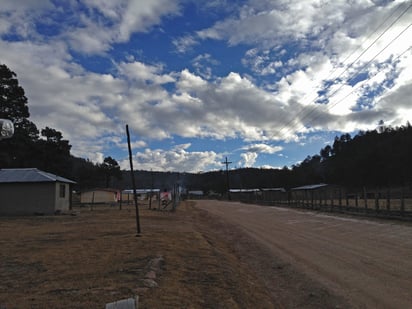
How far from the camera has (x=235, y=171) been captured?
6668 inches

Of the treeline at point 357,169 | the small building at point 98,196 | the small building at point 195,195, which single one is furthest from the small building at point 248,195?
the small building at point 195,195

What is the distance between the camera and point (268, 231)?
18.0 m

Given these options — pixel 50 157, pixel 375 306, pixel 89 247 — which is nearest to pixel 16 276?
pixel 89 247

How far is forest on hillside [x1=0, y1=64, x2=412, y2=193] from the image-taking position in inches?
1463

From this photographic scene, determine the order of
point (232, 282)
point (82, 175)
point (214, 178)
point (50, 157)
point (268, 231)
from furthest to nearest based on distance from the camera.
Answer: point (214, 178) < point (82, 175) < point (50, 157) < point (268, 231) < point (232, 282)

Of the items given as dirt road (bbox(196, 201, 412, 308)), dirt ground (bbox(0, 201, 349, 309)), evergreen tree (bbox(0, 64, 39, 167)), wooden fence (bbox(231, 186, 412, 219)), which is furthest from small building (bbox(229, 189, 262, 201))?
dirt ground (bbox(0, 201, 349, 309))

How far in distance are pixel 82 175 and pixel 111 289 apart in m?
84.5

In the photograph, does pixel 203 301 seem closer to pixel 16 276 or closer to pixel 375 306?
pixel 375 306

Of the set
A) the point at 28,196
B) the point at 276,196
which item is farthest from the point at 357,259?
the point at 276,196

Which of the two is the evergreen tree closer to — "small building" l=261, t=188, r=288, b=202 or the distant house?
the distant house

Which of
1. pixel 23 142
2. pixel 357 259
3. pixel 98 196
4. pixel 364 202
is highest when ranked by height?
pixel 23 142

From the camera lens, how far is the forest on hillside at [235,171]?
37156 mm

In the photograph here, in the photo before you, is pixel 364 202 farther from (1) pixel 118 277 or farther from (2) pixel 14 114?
(2) pixel 14 114

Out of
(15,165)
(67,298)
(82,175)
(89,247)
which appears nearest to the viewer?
(67,298)
